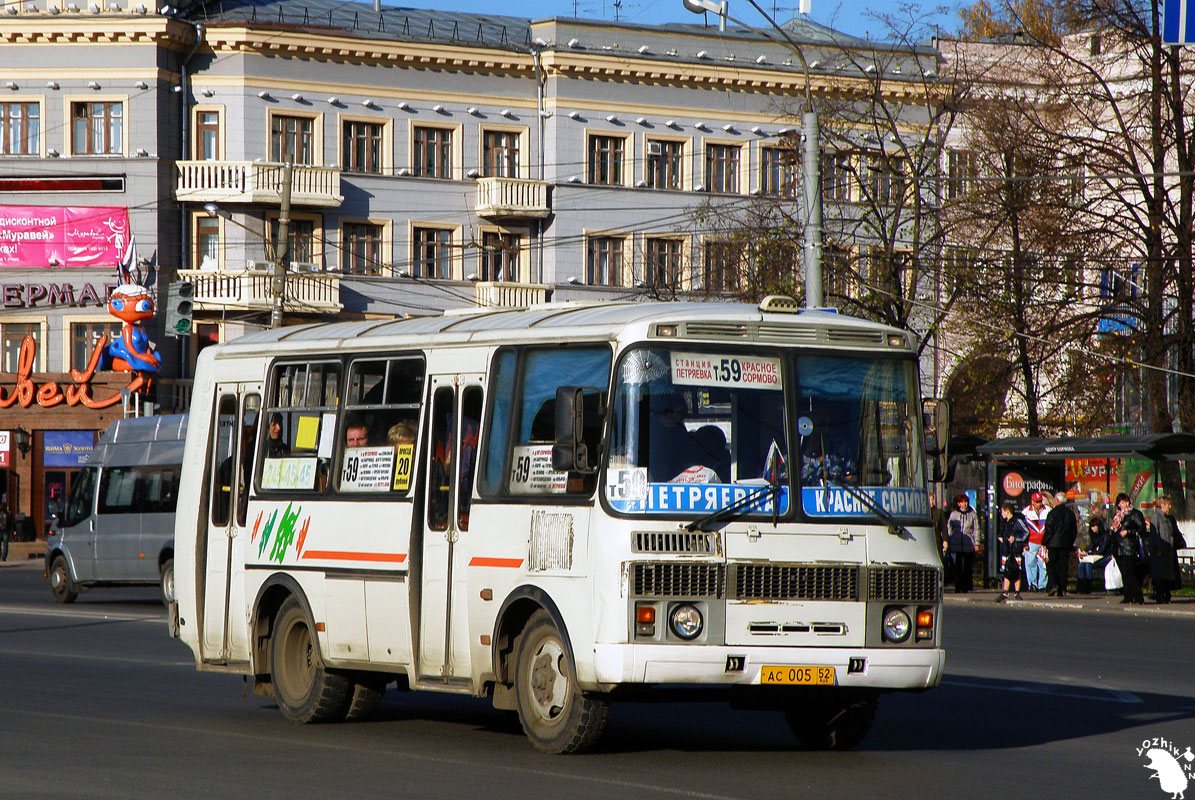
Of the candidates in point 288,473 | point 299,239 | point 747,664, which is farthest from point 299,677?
point 299,239

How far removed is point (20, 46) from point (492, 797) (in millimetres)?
46396

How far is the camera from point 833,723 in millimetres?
12023

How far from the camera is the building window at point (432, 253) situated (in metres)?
54.7

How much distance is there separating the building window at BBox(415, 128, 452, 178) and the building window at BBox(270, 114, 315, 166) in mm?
3183

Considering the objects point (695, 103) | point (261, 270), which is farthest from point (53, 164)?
point (695, 103)

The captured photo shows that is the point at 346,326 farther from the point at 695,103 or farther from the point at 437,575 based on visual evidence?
the point at 695,103

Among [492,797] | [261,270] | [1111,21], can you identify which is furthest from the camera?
[261,270]

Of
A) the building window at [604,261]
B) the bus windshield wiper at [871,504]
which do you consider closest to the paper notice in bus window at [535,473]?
the bus windshield wiper at [871,504]

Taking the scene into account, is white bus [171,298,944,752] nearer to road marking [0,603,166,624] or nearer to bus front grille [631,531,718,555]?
bus front grille [631,531,718,555]

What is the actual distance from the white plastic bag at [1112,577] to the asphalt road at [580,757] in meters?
12.6

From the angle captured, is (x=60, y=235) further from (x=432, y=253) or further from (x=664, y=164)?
(x=664, y=164)

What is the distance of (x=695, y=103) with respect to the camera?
57.2m

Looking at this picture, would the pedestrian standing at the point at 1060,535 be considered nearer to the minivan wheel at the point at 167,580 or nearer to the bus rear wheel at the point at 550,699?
the minivan wheel at the point at 167,580

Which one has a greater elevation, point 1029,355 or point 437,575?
point 1029,355
